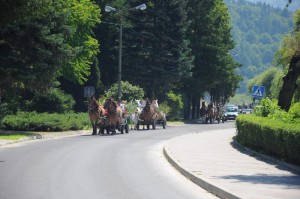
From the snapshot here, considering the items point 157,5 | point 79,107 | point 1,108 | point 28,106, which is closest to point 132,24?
point 157,5

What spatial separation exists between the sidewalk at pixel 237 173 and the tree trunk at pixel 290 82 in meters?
3.63

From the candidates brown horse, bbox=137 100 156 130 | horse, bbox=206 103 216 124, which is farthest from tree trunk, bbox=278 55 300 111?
horse, bbox=206 103 216 124

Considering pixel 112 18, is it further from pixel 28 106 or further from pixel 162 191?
pixel 162 191

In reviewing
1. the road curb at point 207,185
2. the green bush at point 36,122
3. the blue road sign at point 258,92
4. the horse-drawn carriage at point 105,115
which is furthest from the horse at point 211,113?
the road curb at point 207,185

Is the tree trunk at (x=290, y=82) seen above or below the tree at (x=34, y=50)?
below

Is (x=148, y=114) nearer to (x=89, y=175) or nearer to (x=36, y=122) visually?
(x=36, y=122)

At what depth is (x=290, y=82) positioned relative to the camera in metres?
27.1

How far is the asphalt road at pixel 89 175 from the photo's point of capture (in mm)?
13406

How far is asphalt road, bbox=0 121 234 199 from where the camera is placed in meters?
13.4

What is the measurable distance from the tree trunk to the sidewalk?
11.9ft

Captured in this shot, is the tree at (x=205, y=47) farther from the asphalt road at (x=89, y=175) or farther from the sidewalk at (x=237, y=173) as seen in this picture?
the asphalt road at (x=89, y=175)

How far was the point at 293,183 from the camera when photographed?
15.0 m

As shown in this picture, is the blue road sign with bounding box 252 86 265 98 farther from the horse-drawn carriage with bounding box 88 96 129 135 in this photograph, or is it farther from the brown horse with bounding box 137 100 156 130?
the brown horse with bounding box 137 100 156 130

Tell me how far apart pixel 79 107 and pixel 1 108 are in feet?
107
